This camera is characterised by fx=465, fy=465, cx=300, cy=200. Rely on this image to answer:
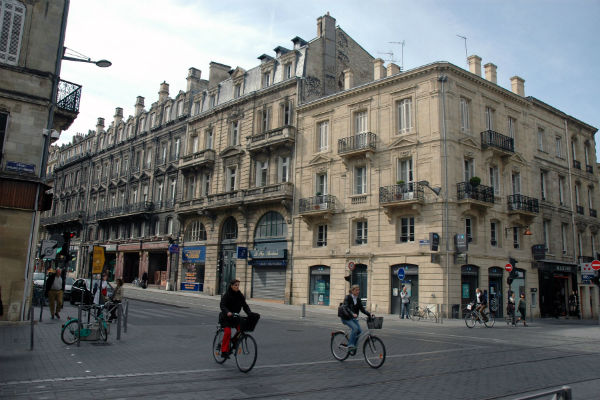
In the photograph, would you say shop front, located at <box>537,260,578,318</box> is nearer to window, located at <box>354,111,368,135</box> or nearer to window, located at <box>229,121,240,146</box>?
window, located at <box>354,111,368,135</box>

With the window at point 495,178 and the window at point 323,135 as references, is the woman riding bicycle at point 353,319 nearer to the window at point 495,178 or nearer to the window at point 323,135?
the window at point 495,178

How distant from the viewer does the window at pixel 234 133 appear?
37125 millimetres

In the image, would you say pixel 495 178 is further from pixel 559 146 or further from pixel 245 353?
pixel 245 353

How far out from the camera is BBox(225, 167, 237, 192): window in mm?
36844

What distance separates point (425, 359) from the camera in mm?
10719

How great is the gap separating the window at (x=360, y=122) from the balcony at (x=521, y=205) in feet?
32.1

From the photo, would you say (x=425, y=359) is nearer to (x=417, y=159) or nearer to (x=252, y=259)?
(x=417, y=159)

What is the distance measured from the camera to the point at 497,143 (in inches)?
1081

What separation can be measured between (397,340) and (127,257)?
3845cm

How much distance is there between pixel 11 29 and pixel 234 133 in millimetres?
22637

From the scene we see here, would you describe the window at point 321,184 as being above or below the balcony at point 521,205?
above

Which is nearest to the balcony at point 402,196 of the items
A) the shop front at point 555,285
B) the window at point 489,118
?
the window at point 489,118

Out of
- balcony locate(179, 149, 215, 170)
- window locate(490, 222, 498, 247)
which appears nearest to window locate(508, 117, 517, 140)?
window locate(490, 222, 498, 247)

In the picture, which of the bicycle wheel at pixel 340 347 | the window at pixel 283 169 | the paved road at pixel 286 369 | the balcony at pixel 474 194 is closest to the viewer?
the paved road at pixel 286 369
